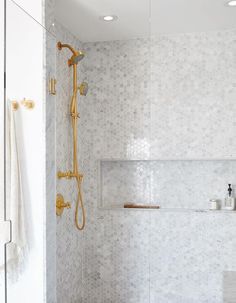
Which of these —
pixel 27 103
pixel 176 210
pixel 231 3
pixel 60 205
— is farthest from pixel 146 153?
pixel 27 103

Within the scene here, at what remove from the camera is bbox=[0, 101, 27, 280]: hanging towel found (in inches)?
35.3

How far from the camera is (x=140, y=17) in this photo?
2.65 m

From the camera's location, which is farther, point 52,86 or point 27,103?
point 52,86

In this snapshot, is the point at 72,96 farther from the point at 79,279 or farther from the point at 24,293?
the point at 24,293

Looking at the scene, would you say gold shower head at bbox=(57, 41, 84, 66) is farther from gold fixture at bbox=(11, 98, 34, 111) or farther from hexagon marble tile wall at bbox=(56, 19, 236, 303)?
gold fixture at bbox=(11, 98, 34, 111)

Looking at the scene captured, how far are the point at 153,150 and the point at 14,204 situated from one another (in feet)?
7.22

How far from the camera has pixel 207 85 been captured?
2982 mm

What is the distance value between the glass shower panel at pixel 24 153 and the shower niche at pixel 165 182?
2.05 metres

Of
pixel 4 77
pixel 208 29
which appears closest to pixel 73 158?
pixel 208 29

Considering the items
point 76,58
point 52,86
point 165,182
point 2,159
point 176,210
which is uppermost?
point 76,58

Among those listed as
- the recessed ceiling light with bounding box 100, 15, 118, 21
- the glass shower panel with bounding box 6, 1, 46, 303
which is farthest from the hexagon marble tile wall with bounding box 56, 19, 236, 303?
the glass shower panel with bounding box 6, 1, 46, 303

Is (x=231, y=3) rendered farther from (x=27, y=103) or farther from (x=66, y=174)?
(x=27, y=103)

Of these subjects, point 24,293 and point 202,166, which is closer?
point 24,293

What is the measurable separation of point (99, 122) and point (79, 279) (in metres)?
1.31
